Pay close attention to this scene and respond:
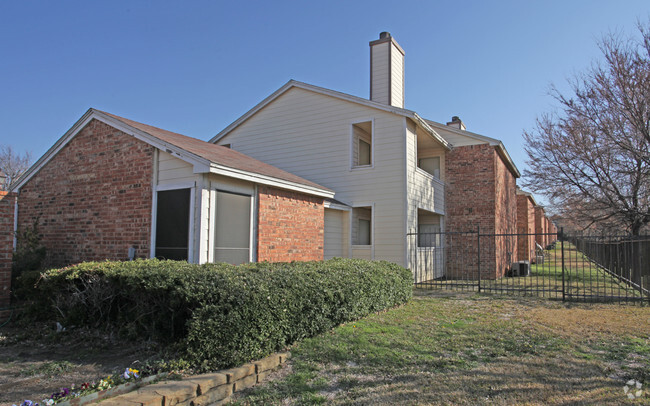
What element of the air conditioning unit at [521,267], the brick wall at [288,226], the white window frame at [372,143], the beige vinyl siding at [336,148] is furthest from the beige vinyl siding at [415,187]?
the air conditioning unit at [521,267]

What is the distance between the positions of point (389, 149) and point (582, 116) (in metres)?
6.90

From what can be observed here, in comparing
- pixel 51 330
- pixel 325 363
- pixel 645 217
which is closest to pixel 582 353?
pixel 325 363

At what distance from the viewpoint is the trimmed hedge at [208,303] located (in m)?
4.71

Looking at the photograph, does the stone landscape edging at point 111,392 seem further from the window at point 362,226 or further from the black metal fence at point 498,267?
the window at point 362,226

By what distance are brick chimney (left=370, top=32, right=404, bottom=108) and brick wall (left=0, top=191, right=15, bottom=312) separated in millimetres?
11769

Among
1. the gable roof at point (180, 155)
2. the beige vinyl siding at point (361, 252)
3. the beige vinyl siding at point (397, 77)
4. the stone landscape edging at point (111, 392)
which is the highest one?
the beige vinyl siding at point (397, 77)

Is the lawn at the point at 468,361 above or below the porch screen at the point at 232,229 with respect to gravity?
below

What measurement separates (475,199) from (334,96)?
22.6 feet

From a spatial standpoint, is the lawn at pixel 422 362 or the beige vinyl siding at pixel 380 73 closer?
the lawn at pixel 422 362

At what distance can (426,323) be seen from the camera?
752 cm

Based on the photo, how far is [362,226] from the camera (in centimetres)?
1491

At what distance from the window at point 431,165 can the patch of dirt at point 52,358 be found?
45.6 feet

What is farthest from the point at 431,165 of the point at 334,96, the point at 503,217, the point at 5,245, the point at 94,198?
the point at 5,245

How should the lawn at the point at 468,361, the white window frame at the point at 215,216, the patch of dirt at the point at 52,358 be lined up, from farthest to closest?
1. the white window frame at the point at 215,216
2. the lawn at the point at 468,361
3. the patch of dirt at the point at 52,358
